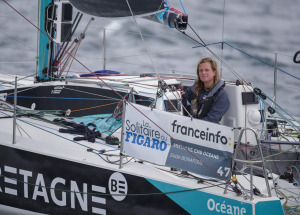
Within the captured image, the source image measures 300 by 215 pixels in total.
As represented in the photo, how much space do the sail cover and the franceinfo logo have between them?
1153mm

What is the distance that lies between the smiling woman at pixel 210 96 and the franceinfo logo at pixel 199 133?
17.7 inches

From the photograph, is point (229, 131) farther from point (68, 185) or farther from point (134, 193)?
point (68, 185)

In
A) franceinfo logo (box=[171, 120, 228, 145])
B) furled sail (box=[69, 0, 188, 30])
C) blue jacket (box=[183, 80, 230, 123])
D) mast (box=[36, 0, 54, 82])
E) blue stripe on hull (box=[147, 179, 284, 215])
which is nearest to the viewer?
blue stripe on hull (box=[147, 179, 284, 215])

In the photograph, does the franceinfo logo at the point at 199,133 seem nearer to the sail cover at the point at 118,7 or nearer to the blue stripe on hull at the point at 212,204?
the blue stripe on hull at the point at 212,204

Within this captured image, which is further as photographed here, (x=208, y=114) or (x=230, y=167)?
(x=208, y=114)

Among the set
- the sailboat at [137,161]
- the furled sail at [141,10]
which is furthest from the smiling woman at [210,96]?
the furled sail at [141,10]

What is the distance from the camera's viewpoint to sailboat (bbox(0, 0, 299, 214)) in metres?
4.00

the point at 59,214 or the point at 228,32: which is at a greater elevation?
the point at 228,32

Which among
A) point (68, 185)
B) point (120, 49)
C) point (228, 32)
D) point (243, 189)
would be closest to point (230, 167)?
point (243, 189)

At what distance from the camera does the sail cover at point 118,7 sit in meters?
4.73

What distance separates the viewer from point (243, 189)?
13.0ft

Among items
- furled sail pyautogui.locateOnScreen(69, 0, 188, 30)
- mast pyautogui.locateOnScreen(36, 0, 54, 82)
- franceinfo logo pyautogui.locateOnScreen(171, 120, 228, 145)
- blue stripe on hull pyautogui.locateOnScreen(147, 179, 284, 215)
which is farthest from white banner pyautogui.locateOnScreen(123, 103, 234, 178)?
mast pyautogui.locateOnScreen(36, 0, 54, 82)

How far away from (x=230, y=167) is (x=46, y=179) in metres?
1.47

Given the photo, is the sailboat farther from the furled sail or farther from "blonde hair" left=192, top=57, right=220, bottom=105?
"blonde hair" left=192, top=57, right=220, bottom=105
